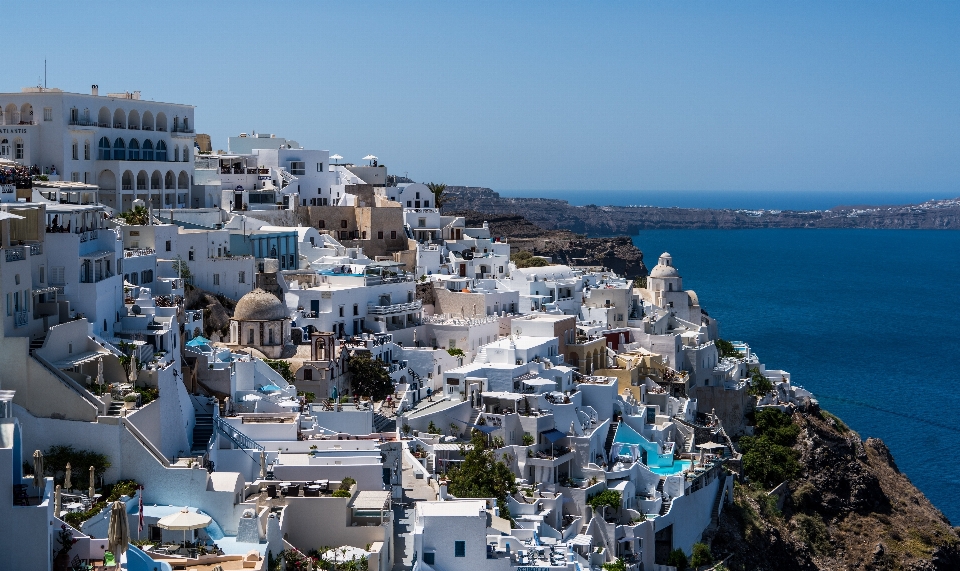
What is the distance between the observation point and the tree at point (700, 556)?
1794 inches

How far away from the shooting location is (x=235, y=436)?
3497 cm

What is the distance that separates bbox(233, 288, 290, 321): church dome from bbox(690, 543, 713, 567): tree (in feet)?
52.9

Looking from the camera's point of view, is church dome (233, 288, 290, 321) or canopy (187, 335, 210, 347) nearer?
canopy (187, 335, 210, 347)

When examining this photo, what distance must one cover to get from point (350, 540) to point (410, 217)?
3988 cm

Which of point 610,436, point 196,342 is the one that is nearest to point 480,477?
point 196,342

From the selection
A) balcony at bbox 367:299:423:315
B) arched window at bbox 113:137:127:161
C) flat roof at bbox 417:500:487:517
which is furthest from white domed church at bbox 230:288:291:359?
arched window at bbox 113:137:127:161

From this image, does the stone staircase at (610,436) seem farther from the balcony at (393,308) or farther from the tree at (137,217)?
the tree at (137,217)

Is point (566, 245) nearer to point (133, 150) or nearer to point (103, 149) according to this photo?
point (133, 150)

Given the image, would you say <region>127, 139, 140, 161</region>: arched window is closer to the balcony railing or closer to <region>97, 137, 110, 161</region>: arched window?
<region>97, 137, 110, 161</region>: arched window

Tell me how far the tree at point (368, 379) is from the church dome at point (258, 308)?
118 inches

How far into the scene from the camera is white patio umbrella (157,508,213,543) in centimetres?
2731

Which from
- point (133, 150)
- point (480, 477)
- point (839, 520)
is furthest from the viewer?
point (839, 520)

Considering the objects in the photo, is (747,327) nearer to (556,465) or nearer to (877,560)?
(877,560)

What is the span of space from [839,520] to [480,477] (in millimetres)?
25969
